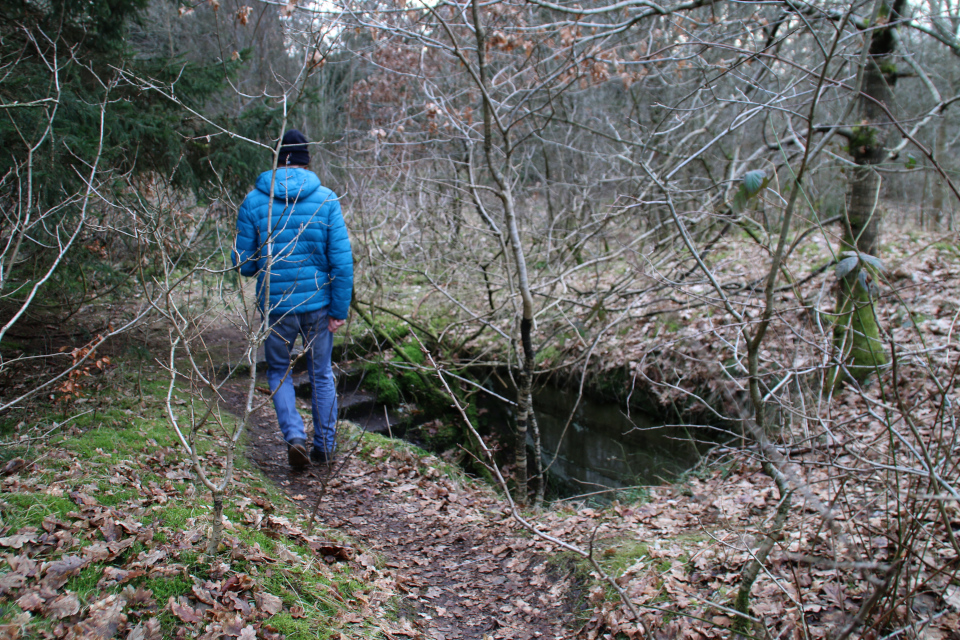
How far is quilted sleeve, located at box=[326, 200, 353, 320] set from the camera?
435 centimetres

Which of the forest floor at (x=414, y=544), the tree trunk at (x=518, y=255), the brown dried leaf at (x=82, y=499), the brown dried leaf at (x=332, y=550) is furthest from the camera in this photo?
the tree trunk at (x=518, y=255)

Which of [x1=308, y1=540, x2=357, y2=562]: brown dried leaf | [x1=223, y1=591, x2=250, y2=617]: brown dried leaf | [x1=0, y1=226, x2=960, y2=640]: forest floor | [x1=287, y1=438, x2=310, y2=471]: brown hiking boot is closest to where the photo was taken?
[x1=0, y1=226, x2=960, y2=640]: forest floor

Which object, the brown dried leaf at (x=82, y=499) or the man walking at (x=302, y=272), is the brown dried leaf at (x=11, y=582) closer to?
the brown dried leaf at (x=82, y=499)

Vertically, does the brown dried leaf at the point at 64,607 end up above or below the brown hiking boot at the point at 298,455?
above

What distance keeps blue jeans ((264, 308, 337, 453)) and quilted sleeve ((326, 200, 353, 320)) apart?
0.14 meters

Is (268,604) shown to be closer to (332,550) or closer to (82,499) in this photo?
(332,550)

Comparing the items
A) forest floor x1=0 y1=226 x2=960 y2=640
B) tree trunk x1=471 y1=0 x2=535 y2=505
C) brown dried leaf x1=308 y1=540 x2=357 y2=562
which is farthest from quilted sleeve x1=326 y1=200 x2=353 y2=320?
brown dried leaf x1=308 y1=540 x2=357 y2=562

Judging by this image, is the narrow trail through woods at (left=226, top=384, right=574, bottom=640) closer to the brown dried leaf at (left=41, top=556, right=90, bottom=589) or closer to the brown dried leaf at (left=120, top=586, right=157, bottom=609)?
the brown dried leaf at (left=120, top=586, right=157, bottom=609)

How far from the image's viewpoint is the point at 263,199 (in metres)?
4.20

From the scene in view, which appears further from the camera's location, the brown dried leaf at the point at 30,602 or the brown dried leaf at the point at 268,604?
the brown dried leaf at the point at 268,604

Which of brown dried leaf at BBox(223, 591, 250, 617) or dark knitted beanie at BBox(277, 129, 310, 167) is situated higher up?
dark knitted beanie at BBox(277, 129, 310, 167)

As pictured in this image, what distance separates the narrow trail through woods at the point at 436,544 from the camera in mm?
3174

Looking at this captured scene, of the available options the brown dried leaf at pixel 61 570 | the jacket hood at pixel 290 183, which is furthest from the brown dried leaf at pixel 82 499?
the jacket hood at pixel 290 183

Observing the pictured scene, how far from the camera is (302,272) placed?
435 cm
